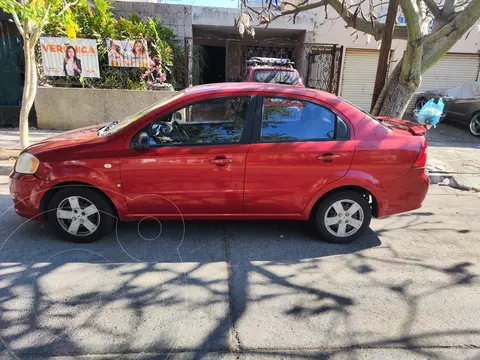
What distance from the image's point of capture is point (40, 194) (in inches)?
147

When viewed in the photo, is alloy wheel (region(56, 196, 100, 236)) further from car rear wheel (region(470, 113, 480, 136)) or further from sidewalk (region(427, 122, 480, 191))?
car rear wheel (region(470, 113, 480, 136))

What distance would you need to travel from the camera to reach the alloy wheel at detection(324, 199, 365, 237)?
158 inches

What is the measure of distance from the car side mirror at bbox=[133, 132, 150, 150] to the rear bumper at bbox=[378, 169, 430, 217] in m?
2.55

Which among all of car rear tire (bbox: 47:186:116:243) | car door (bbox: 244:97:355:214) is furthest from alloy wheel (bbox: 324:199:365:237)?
car rear tire (bbox: 47:186:116:243)

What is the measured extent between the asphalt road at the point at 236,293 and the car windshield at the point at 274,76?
555cm

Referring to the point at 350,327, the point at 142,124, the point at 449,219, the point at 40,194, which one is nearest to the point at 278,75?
the point at 449,219

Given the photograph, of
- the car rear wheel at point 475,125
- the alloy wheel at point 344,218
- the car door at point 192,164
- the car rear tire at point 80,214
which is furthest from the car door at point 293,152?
the car rear wheel at point 475,125

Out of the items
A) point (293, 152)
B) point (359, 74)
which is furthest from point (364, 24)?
point (359, 74)

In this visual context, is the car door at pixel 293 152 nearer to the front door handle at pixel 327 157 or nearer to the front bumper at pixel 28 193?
the front door handle at pixel 327 157

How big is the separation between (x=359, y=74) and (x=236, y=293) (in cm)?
1312

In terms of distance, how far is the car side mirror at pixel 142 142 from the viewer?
3.64m

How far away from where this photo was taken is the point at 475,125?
1114cm

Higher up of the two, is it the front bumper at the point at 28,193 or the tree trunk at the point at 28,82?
the tree trunk at the point at 28,82

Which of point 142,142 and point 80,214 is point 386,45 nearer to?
point 142,142
